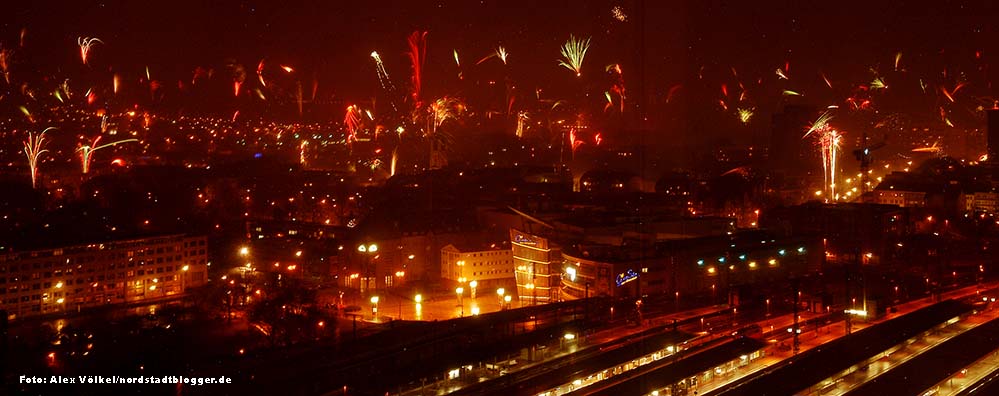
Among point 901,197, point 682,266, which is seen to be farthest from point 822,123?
point 682,266

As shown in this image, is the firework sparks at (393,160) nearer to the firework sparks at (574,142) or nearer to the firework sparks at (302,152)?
the firework sparks at (302,152)

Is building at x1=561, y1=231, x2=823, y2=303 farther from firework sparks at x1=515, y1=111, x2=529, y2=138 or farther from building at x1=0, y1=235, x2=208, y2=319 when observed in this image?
firework sparks at x1=515, y1=111, x2=529, y2=138

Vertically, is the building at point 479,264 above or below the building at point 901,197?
below

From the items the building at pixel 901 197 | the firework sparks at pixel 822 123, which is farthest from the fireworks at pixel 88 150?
the building at pixel 901 197

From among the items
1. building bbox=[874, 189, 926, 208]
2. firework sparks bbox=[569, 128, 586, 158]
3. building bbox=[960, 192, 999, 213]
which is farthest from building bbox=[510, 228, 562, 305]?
firework sparks bbox=[569, 128, 586, 158]

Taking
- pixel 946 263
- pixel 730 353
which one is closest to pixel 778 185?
pixel 946 263

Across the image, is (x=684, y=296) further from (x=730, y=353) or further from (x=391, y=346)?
(x=391, y=346)
